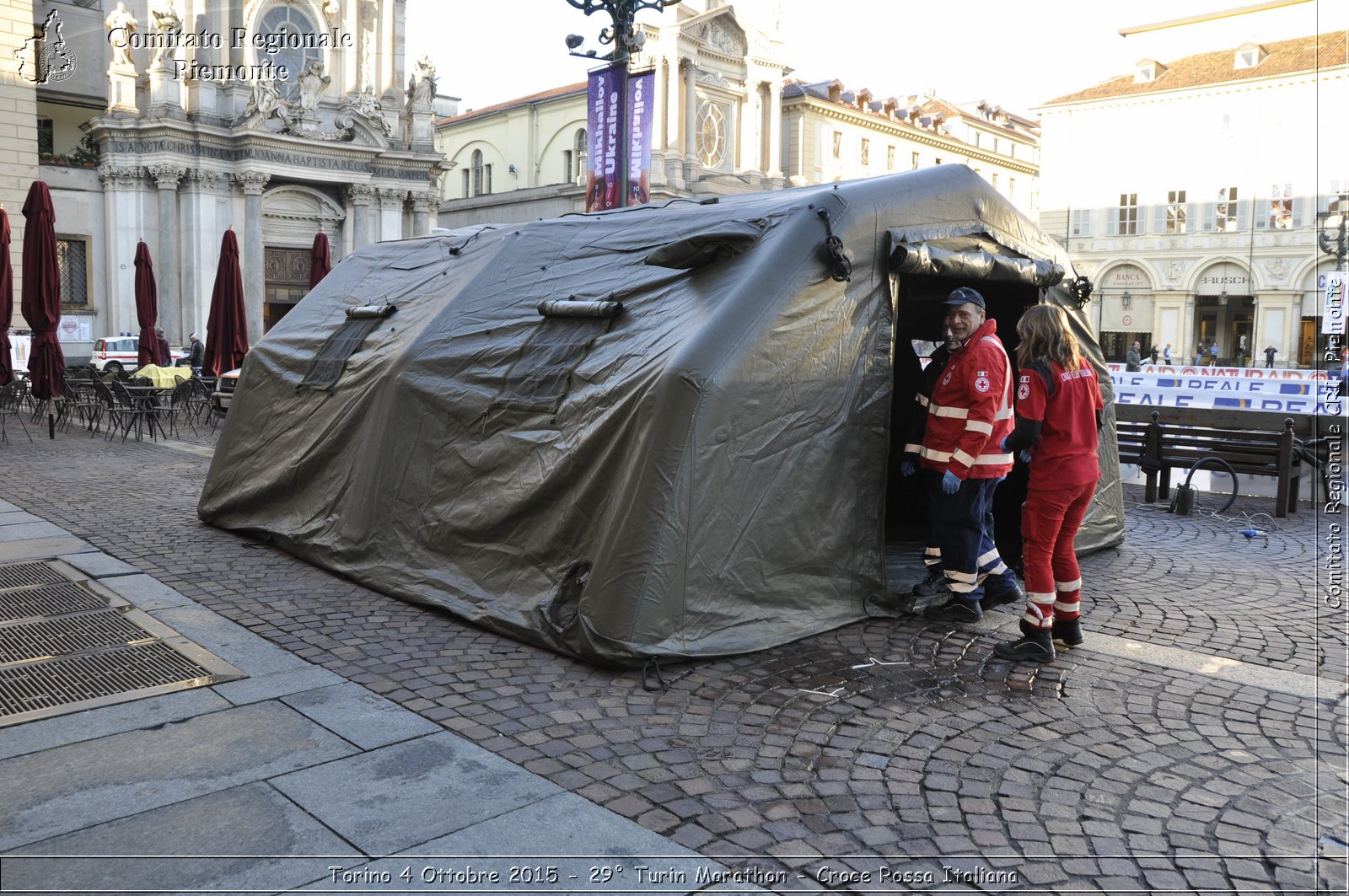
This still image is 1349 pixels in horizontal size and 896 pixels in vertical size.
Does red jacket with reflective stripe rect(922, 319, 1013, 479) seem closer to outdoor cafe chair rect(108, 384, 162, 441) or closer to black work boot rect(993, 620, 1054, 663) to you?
black work boot rect(993, 620, 1054, 663)

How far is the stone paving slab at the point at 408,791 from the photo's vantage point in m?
3.64

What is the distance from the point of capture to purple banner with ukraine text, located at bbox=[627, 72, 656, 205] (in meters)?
18.5

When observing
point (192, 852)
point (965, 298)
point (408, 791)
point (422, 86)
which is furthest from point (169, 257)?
point (192, 852)

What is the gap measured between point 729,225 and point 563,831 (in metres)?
3.78

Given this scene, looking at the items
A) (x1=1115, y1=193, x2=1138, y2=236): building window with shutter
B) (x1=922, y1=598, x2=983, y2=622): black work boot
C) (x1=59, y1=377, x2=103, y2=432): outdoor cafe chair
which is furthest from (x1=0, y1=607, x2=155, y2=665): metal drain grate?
(x1=1115, y1=193, x2=1138, y2=236): building window with shutter

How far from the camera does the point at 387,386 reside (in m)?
7.44

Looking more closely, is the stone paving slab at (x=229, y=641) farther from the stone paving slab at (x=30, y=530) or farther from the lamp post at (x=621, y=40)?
the lamp post at (x=621, y=40)

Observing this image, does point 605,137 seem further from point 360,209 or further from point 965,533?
point 360,209

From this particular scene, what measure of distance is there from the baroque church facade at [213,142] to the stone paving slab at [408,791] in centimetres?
3021

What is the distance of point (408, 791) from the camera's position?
12.9ft

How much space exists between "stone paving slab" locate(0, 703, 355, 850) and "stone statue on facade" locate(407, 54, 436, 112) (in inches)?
1417

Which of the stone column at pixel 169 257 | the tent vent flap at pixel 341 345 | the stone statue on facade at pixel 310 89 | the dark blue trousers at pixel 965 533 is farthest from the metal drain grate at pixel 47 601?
the stone statue on facade at pixel 310 89

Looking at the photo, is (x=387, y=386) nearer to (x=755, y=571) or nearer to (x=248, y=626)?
(x=248, y=626)

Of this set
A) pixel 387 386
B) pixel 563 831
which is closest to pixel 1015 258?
pixel 387 386
